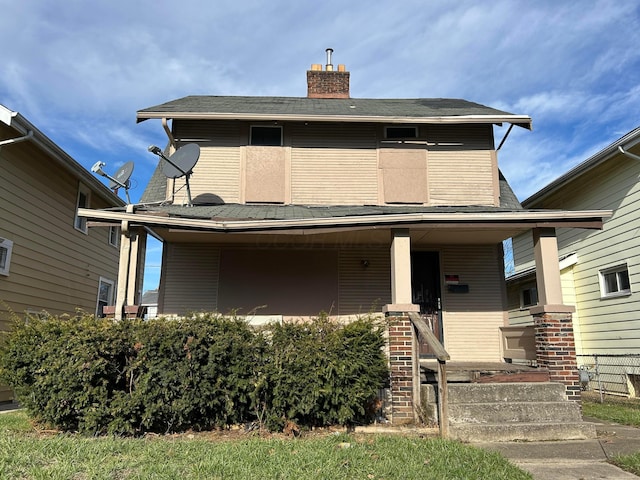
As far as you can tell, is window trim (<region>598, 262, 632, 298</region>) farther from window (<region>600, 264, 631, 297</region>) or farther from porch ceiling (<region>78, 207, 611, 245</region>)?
porch ceiling (<region>78, 207, 611, 245</region>)

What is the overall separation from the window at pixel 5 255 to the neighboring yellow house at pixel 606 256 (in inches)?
461

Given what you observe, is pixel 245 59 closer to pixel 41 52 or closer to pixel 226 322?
pixel 41 52

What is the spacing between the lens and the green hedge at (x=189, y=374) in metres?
5.02

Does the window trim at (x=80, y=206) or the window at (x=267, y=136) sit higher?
the window at (x=267, y=136)

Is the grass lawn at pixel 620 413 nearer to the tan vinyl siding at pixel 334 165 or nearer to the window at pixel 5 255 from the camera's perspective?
the tan vinyl siding at pixel 334 165

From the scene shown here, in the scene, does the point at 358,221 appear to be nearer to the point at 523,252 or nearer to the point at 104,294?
the point at 523,252

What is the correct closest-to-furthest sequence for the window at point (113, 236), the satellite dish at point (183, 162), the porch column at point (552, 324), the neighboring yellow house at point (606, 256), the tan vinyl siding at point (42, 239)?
the porch column at point (552, 324)
the satellite dish at point (183, 162)
the neighboring yellow house at point (606, 256)
the tan vinyl siding at point (42, 239)
the window at point (113, 236)

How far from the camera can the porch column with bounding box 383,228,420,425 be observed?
18.3ft

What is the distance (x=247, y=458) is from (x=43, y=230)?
841cm

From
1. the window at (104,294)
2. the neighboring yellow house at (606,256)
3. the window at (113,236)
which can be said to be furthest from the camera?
the window at (113,236)

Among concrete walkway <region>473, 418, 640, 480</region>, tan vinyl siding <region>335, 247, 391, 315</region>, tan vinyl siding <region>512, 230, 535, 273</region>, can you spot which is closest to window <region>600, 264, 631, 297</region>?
tan vinyl siding <region>512, 230, 535, 273</region>

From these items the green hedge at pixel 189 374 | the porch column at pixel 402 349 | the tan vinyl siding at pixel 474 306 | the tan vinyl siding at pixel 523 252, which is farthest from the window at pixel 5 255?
the tan vinyl siding at pixel 523 252

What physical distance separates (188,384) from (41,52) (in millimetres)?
10202

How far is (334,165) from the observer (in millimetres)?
9180
